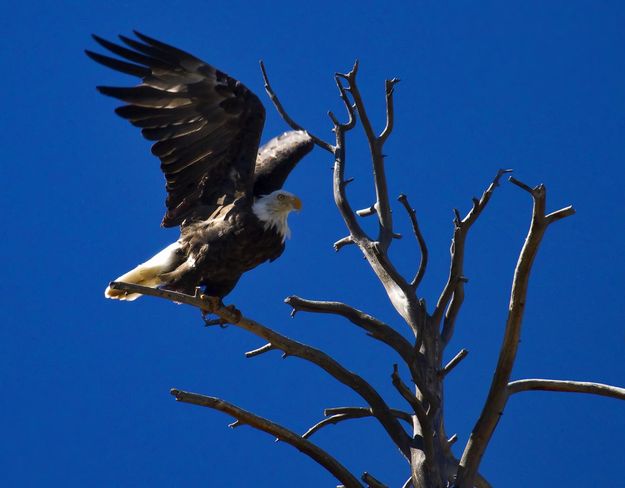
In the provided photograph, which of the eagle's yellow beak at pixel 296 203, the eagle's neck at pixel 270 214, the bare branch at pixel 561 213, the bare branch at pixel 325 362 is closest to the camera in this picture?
the bare branch at pixel 561 213

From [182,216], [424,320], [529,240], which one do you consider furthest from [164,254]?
[529,240]


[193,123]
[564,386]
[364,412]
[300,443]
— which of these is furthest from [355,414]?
[193,123]

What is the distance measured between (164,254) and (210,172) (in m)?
0.43

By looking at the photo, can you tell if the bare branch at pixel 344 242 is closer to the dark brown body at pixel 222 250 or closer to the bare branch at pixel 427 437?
the dark brown body at pixel 222 250

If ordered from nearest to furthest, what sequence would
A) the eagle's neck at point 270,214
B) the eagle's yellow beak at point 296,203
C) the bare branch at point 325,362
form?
the bare branch at point 325,362, the eagle's neck at point 270,214, the eagle's yellow beak at point 296,203

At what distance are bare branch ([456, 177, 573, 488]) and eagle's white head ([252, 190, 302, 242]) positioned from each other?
1.13 m

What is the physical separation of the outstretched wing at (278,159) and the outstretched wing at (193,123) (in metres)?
0.26

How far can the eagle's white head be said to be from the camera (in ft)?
12.4

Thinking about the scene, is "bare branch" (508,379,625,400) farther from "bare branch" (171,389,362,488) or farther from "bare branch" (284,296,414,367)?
"bare branch" (171,389,362,488)

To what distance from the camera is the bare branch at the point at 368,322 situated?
341 centimetres

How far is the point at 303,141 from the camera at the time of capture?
4602 mm

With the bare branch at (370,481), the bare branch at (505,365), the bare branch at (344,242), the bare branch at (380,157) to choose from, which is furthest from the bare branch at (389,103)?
the bare branch at (370,481)

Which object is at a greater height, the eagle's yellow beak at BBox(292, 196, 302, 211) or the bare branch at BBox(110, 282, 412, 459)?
the eagle's yellow beak at BBox(292, 196, 302, 211)

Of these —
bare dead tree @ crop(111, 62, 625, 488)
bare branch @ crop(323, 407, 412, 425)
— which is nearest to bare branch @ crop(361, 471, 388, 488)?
bare dead tree @ crop(111, 62, 625, 488)
